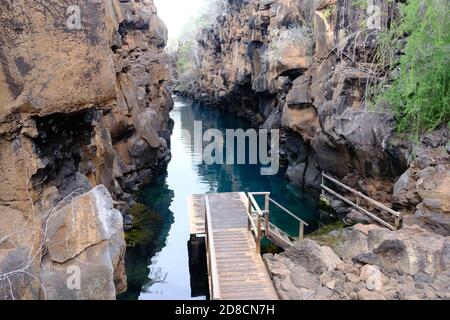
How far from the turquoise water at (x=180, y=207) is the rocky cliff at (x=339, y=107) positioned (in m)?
1.65

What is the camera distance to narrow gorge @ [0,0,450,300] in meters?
5.64

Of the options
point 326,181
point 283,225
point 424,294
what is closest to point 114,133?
point 283,225

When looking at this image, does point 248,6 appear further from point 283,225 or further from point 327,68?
point 283,225

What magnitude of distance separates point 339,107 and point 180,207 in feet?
29.8

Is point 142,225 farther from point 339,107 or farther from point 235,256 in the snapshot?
point 339,107

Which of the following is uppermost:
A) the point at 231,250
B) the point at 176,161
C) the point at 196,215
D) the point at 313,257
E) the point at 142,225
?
the point at 313,257

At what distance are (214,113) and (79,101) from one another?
4649 centimetres

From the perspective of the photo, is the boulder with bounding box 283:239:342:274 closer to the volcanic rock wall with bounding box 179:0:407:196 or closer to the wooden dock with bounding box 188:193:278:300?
the wooden dock with bounding box 188:193:278:300

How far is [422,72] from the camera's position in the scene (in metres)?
11.4

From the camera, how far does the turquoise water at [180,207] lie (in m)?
13.6

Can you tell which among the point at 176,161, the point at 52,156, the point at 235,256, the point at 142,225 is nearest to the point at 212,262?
the point at 235,256

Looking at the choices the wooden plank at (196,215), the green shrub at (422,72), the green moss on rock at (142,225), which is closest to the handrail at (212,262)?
the wooden plank at (196,215)

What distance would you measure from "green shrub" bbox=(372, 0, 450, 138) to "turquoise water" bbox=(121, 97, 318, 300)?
20.8ft

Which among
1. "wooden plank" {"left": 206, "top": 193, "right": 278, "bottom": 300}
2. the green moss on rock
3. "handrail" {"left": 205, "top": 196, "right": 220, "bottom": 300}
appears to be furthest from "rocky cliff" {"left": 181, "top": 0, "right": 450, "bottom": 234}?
the green moss on rock
